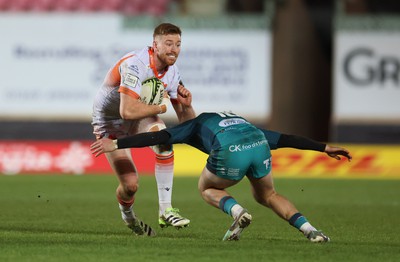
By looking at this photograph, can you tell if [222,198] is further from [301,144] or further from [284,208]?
[301,144]

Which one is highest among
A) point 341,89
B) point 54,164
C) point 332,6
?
point 332,6

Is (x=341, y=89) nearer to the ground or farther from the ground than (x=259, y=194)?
nearer to the ground

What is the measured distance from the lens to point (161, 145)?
9500 millimetres

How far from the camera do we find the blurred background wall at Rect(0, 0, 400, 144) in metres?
22.9

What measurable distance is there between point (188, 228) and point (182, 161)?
38.9 ft

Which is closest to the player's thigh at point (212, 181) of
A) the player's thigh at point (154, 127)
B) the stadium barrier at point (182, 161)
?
the player's thigh at point (154, 127)

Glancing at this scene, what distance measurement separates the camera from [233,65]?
2312cm

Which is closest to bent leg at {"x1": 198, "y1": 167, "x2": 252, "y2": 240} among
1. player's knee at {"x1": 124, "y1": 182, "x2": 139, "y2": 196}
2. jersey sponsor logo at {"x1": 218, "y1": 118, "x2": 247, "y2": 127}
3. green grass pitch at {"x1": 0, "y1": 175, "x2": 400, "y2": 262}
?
green grass pitch at {"x1": 0, "y1": 175, "x2": 400, "y2": 262}

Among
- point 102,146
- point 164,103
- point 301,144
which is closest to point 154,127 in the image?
point 164,103

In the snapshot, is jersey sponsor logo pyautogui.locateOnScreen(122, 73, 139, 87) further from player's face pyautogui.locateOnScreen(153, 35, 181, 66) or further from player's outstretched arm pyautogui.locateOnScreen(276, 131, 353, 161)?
player's outstretched arm pyautogui.locateOnScreen(276, 131, 353, 161)

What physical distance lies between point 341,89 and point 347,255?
15013 mm

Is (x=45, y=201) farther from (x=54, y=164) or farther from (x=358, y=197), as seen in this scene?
(x=54, y=164)

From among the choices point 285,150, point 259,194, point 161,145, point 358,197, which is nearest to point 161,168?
point 161,145

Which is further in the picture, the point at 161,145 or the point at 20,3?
the point at 20,3
